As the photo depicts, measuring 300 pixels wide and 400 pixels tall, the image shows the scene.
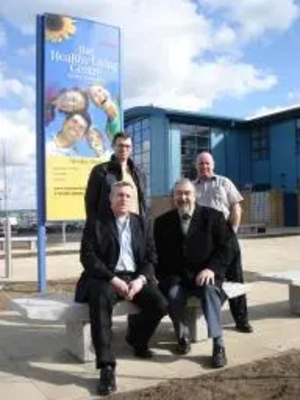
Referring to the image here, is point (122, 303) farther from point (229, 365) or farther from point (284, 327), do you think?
point (284, 327)

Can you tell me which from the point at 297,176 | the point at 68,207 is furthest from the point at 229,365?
the point at 297,176

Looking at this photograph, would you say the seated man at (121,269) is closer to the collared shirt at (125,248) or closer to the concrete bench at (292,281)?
the collared shirt at (125,248)

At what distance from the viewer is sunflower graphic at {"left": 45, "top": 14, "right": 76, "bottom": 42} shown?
32.4 ft

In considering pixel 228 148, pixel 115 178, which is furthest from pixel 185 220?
pixel 228 148

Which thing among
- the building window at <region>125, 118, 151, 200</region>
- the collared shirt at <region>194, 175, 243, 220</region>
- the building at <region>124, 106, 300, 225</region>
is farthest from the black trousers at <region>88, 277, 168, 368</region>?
the building window at <region>125, 118, 151, 200</region>

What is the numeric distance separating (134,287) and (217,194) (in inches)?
63.8

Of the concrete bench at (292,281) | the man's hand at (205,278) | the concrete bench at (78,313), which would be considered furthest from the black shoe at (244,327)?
the man's hand at (205,278)

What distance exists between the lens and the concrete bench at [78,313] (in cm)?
554

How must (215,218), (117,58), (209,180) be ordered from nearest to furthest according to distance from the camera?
(215,218), (209,180), (117,58)

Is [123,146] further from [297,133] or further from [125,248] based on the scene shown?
[297,133]

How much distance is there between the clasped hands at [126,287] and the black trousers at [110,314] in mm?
37

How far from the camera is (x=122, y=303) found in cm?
562

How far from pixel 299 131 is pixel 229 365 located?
39.1 metres

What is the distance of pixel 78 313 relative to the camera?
557 cm
